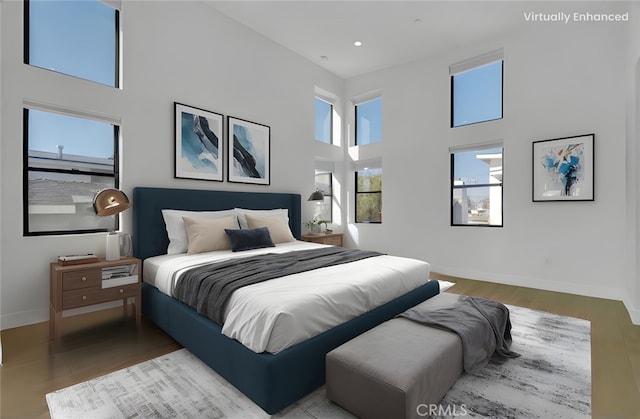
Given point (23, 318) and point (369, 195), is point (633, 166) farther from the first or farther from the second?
point (23, 318)

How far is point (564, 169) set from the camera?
12.8 feet

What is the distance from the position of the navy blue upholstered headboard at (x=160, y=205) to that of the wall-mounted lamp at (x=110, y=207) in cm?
33

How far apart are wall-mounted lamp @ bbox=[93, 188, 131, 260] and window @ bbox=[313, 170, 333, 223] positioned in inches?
137

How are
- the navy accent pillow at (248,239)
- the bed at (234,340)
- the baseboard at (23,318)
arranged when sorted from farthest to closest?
the navy accent pillow at (248,239) → the baseboard at (23,318) → the bed at (234,340)

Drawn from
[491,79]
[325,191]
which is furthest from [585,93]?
[325,191]

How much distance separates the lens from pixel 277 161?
4879 mm

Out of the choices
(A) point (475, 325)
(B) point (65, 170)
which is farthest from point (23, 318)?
(A) point (475, 325)

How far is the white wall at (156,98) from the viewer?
2.65 m

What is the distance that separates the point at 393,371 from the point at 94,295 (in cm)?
259

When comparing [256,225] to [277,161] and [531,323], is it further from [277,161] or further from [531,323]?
[531,323]

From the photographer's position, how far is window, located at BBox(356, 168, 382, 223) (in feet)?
19.2

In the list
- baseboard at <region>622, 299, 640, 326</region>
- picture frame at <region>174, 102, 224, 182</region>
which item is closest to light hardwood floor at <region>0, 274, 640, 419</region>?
baseboard at <region>622, 299, 640, 326</region>

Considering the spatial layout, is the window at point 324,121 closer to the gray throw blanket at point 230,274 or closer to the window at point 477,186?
the window at point 477,186

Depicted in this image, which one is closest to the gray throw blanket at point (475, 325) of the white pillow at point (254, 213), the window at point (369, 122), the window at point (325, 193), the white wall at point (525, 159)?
the white wall at point (525, 159)
